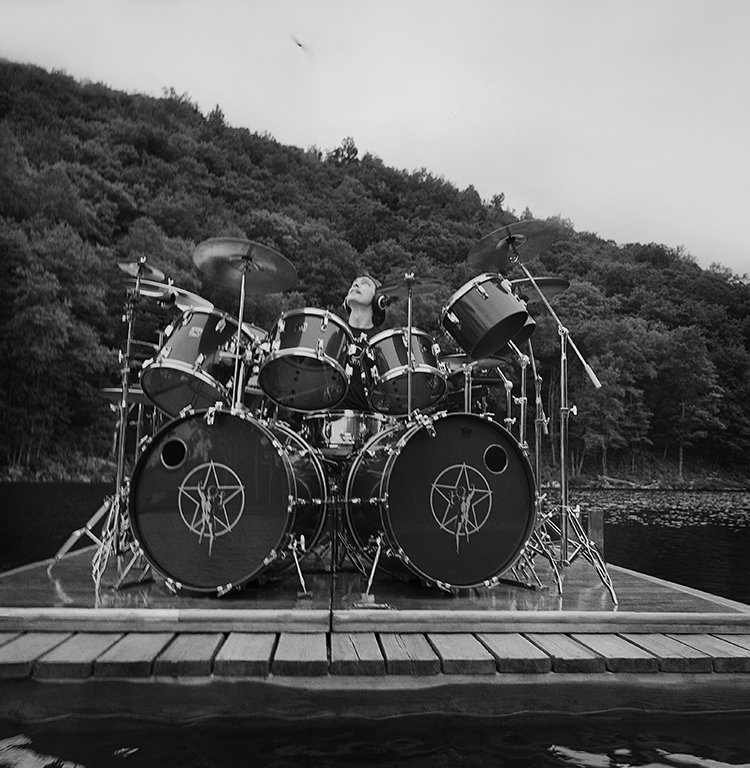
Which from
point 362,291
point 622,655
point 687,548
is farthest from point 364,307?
point 687,548

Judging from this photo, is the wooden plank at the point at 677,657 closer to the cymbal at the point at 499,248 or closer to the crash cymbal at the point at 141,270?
the cymbal at the point at 499,248

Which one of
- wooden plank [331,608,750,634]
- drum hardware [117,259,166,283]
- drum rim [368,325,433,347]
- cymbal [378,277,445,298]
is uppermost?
drum hardware [117,259,166,283]

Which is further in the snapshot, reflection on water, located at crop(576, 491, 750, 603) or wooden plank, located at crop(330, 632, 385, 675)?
reflection on water, located at crop(576, 491, 750, 603)

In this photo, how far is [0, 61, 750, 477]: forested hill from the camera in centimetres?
2931

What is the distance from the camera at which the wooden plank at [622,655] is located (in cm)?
258

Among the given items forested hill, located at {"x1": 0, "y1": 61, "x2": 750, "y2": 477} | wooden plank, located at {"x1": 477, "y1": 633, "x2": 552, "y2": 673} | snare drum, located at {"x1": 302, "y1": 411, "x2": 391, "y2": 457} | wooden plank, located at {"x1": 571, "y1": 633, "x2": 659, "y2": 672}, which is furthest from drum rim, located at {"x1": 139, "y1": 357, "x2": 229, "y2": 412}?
forested hill, located at {"x1": 0, "y1": 61, "x2": 750, "y2": 477}

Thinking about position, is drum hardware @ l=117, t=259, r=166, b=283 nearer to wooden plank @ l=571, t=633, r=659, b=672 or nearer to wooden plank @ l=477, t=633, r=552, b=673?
wooden plank @ l=477, t=633, r=552, b=673

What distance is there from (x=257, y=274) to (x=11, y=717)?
2683mm

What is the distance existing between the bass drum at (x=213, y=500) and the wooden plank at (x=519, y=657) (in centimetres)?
117

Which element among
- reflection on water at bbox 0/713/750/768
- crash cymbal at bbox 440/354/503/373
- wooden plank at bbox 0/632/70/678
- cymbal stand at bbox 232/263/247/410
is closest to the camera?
reflection on water at bbox 0/713/750/768

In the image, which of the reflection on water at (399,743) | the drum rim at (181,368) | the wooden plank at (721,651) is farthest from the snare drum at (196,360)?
the wooden plank at (721,651)

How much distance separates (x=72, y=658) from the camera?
2.47m

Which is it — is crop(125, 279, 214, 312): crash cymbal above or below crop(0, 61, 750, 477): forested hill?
below

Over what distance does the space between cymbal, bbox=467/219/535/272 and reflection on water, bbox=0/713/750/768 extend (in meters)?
2.54
